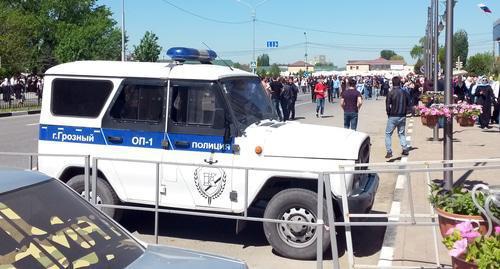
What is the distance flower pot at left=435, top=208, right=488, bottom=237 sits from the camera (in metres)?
4.19

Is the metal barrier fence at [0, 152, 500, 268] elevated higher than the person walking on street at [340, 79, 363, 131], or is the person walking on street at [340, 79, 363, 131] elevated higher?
the person walking on street at [340, 79, 363, 131]

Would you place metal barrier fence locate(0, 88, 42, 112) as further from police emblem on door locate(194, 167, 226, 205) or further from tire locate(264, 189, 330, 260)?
tire locate(264, 189, 330, 260)

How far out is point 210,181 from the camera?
6641 millimetres

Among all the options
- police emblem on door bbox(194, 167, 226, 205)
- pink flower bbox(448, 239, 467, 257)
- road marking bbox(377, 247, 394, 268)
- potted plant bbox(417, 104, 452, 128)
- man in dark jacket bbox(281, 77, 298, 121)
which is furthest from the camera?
man in dark jacket bbox(281, 77, 298, 121)

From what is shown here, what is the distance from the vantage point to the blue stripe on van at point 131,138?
675 centimetres

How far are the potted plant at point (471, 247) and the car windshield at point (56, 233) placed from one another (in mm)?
1992

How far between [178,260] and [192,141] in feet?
12.0

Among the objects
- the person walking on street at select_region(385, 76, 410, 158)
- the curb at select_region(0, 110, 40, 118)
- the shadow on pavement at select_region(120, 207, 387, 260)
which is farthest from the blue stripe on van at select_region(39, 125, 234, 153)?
the curb at select_region(0, 110, 40, 118)

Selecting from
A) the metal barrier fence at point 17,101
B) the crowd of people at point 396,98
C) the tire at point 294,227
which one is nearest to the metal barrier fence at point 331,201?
the tire at point 294,227

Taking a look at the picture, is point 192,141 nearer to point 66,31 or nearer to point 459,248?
point 459,248

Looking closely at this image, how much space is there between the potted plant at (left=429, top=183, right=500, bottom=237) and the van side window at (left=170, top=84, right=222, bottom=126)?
115 inches

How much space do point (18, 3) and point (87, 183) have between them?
73.2 meters

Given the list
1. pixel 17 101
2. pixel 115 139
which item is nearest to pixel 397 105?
pixel 115 139

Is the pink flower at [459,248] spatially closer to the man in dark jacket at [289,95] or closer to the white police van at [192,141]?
the white police van at [192,141]
